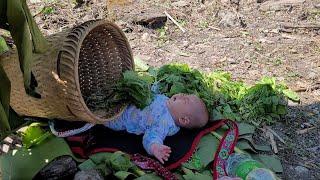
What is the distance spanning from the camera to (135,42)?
4262 mm

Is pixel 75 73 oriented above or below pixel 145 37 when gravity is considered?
above

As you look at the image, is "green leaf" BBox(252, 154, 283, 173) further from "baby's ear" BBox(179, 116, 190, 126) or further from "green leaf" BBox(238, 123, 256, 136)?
"baby's ear" BBox(179, 116, 190, 126)

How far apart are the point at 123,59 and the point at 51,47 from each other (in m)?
0.62

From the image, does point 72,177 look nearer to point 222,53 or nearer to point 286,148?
point 286,148

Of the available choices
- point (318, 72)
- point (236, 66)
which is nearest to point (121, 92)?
point (236, 66)

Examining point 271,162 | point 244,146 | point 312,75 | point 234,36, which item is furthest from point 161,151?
point 234,36

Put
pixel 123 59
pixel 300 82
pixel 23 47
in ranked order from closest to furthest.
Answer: pixel 23 47 → pixel 123 59 → pixel 300 82

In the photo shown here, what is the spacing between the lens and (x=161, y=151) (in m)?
2.88

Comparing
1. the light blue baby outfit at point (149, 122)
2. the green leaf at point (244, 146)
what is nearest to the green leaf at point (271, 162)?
the green leaf at point (244, 146)

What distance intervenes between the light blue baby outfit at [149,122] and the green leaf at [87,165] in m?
0.27

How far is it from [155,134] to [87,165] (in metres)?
0.39

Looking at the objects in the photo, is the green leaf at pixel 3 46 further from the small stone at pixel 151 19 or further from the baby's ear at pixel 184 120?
the small stone at pixel 151 19

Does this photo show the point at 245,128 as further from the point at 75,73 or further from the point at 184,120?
the point at 75,73

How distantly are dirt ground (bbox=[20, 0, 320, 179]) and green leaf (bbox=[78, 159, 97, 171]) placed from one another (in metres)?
1.01
